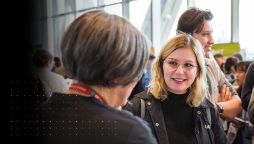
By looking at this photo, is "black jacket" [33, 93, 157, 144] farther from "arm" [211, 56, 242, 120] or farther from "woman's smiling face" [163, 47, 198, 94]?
"arm" [211, 56, 242, 120]

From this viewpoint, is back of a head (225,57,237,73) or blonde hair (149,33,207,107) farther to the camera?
back of a head (225,57,237,73)

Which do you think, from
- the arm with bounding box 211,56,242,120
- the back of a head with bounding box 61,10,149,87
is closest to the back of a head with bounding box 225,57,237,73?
the arm with bounding box 211,56,242,120

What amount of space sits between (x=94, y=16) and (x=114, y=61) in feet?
0.42

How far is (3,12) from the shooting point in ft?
3.80

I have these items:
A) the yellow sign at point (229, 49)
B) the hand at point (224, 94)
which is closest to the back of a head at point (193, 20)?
the hand at point (224, 94)

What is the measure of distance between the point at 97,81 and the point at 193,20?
1112mm

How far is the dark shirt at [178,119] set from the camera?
1.61 m

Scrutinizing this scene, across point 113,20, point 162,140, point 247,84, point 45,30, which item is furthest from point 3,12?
point 247,84

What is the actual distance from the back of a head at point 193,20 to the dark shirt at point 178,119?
0.40 m

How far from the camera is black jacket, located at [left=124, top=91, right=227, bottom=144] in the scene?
159 cm

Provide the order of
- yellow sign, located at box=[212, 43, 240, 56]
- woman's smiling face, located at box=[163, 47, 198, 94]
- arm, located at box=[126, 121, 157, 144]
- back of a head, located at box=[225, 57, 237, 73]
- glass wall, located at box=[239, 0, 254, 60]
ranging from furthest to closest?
glass wall, located at box=[239, 0, 254, 60], yellow sign, located at box=[212, 43, 240, 56], back of a head, located at box=[225, 57, 237, 73], woman's smiling face, located at box=[163, 47, 198, 94], arm, located at box=[126, 121, 157, 144]

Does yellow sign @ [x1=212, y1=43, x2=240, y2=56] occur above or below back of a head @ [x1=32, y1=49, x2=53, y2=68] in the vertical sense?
below

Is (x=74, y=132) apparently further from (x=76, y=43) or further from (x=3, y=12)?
(x=3, y=12)

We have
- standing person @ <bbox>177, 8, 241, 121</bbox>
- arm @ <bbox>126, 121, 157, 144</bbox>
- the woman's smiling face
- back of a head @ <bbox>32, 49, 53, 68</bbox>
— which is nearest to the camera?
arm @ <bbox>126, 121, 157, 144</bbox>
